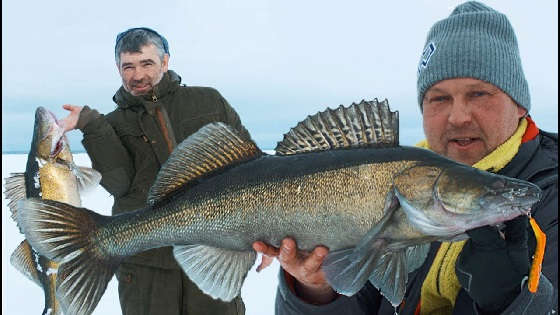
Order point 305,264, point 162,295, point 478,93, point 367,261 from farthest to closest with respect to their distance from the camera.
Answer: point 162,295 < point 478,93 < point 305,264 < point 367,261

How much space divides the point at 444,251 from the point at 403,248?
1.39ft

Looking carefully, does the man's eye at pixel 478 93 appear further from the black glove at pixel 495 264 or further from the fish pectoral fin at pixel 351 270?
the fish pectoral fin at pixel 351 270

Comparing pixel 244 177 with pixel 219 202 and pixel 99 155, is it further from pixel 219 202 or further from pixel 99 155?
pixel 99 155

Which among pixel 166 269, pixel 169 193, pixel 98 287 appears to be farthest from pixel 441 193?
pixel 166 269

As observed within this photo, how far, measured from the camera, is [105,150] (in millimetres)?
3211

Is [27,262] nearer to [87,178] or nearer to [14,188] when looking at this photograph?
[14,188]

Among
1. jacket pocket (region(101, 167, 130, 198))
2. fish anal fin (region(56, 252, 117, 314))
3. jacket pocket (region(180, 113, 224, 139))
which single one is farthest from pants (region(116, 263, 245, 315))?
fish anal fin (region(56, 252, 117, 314))

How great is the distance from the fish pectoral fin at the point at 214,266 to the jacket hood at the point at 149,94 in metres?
1.67

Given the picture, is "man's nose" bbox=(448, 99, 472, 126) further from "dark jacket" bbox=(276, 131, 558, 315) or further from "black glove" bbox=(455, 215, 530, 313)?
"black glove" bbox=(455, 215, 530, 313)

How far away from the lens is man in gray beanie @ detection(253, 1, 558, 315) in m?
1.54

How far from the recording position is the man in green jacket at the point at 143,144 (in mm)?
3215

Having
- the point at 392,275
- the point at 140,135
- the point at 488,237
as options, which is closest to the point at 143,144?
the point at 140,135

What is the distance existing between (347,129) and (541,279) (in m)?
0.76

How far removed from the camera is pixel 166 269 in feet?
10.6
